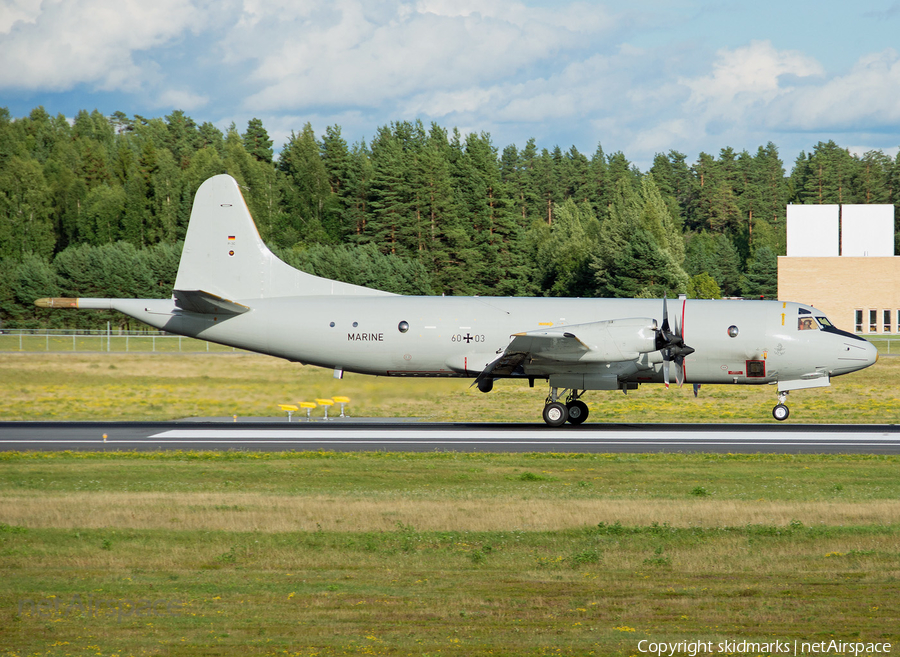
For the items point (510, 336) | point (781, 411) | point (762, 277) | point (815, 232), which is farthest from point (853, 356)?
point (762, 277)

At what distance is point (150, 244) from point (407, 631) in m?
106

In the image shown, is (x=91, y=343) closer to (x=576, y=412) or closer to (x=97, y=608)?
(x=576, y=412)

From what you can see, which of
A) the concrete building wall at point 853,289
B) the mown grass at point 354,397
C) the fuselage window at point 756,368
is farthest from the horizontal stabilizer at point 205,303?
the concrete building wall at point 853,289

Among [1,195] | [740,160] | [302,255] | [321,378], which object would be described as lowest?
[321,378]

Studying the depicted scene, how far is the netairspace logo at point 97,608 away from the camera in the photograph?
1034cm

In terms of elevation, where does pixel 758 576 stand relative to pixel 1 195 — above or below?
below

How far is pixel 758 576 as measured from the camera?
1262 cm

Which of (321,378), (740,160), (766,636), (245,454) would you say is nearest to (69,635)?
(766,636)

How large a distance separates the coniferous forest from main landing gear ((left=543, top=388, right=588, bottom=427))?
52127 millimetres

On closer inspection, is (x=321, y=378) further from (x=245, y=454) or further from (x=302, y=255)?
(x=302, y=255)

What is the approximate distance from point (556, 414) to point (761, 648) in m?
21.1

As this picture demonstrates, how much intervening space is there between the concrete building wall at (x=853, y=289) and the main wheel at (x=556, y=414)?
62.4 meters

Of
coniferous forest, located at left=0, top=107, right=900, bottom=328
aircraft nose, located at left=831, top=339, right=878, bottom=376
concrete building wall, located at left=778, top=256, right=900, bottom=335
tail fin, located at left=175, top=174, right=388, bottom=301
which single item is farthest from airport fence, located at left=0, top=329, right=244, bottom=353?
concrete building wall, located at left=778, top=256, right=900, bottom=335

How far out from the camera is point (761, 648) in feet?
30.8
